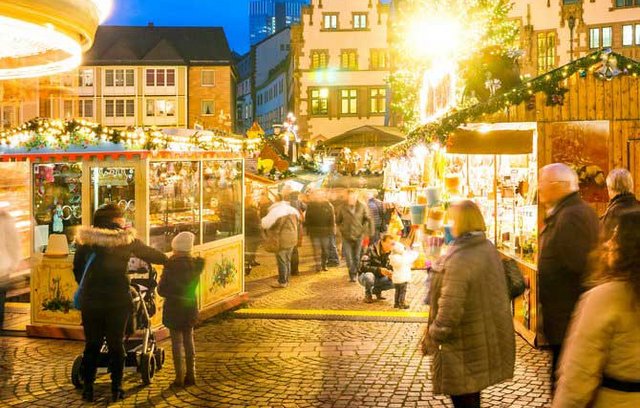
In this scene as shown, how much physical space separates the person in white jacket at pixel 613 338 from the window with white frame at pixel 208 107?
5407 cm

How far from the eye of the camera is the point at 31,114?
47.9m

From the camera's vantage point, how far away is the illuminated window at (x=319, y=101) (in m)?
46.2

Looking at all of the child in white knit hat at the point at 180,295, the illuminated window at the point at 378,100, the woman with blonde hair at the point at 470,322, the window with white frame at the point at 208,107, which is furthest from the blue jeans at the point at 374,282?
the window with white frame at the point at 208,107

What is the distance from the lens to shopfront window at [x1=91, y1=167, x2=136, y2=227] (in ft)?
30.1

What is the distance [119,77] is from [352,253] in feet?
151

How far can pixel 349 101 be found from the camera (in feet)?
153

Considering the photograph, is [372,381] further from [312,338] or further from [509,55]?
[509,55]

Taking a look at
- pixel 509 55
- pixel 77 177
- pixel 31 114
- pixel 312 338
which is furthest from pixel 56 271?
pixel 31 114

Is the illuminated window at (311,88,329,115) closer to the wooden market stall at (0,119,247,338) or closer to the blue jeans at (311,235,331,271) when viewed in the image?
the blue jeans at (311,235,331,271)

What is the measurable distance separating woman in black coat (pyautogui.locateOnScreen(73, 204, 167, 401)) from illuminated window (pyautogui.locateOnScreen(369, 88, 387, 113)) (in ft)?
134

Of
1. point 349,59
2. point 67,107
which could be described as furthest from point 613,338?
point 67,107

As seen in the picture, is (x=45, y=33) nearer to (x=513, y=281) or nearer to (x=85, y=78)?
(x=513, y=281)

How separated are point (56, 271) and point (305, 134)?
3807 centimetres

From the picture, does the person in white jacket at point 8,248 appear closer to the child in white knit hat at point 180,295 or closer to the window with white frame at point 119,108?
the child in white knit hat at point 180,295
